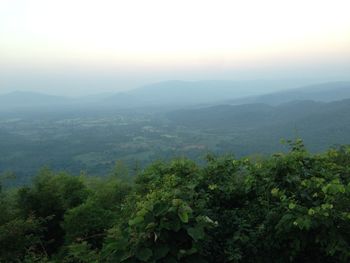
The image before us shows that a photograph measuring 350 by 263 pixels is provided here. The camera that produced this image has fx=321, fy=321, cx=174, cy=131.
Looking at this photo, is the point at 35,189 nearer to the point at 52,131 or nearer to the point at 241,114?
the point at 52,131

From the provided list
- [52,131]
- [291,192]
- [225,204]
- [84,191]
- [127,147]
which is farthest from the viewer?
[52,131]

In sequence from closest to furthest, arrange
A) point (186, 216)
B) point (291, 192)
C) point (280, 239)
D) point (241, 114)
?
point (186, 216)
point (280, 239)
point (291, 192)
point (241, 114)

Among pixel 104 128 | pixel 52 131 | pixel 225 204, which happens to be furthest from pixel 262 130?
pixel 225 204

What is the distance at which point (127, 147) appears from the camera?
99.3 meters

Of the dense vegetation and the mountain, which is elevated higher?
the dense vegetation

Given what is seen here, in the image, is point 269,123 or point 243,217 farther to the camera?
point 269,123

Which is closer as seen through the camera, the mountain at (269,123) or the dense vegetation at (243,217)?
the dense vegetation at (243,217)

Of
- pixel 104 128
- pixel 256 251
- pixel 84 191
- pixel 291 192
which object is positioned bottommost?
pixel 104 128

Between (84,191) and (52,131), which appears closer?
(84,191)

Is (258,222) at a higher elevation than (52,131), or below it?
higher

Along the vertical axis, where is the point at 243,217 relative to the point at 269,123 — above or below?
above

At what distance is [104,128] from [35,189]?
5142 inches

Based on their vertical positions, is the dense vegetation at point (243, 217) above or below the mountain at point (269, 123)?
above

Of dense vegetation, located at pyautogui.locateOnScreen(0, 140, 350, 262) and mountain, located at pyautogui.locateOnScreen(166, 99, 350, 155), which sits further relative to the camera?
mountain, located at pyautogui.locateOnScreen(166, 99, 350, 155)
